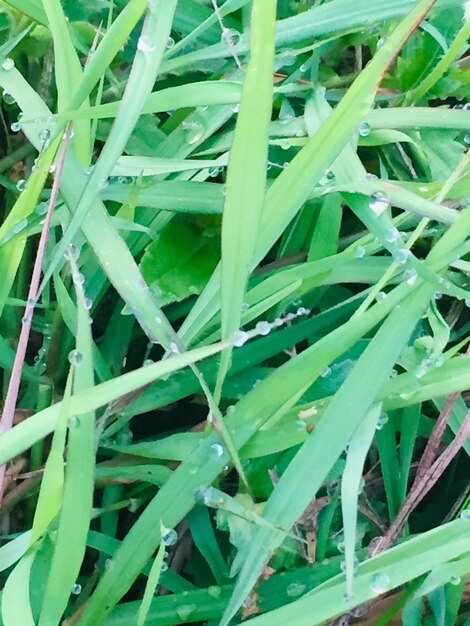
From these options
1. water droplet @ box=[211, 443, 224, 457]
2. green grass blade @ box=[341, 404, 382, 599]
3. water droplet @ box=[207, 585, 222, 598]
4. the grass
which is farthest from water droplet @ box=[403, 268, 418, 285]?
water droplet @ box=[207, 585, 222, 598]

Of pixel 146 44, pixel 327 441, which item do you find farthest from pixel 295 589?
pixel 146 44

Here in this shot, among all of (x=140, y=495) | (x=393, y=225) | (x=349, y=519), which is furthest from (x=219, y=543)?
(x=393, y=225)

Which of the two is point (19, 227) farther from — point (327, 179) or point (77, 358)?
point (327, 179)

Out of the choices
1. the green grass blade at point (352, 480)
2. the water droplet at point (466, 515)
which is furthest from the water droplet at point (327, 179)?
the water droplet at point (466, 515)

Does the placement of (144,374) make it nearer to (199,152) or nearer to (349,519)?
(349,519)

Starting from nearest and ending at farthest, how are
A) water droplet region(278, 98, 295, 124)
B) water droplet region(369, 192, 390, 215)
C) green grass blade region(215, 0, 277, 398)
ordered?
1. green grass blade region(215, 0, 277, 398)
2. water droplet region(369, 192, 390, 215)
3. water droplet region(278, 98, 295, 124)

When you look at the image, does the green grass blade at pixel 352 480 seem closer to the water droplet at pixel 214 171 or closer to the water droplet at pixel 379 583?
the water droplet at pixel 379 583

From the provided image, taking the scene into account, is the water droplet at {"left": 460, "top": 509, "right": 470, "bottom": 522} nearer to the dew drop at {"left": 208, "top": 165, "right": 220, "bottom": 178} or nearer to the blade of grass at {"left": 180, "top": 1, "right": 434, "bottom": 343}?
the blade of grass at {"left": 180, "top": 1, "right": 434, "bottom": 343}
